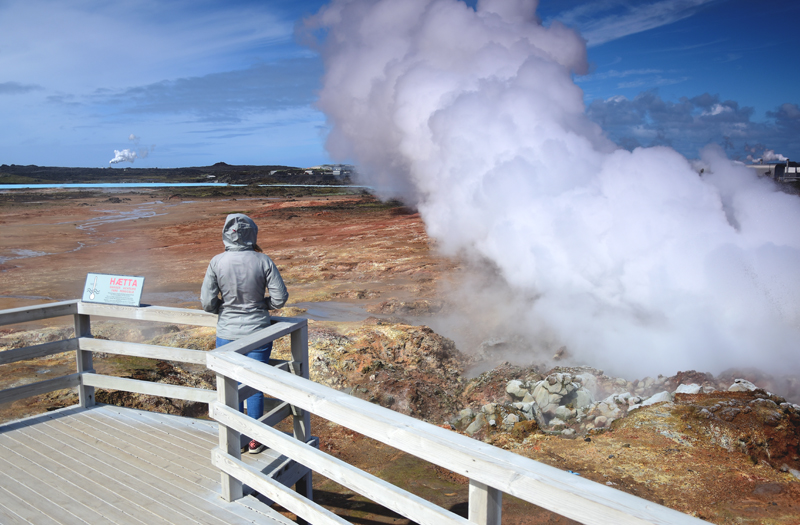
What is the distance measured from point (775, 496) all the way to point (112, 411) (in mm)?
5591

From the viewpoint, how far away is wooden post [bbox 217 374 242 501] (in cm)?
290

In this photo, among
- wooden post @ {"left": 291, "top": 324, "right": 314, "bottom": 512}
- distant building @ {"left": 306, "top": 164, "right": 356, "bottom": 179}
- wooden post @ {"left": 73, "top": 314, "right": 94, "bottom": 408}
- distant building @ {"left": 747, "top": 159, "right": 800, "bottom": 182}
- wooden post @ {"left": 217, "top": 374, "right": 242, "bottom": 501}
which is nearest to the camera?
wooden post @ {"left": 217, "top": 374, "right": 242, "bottom": 501}

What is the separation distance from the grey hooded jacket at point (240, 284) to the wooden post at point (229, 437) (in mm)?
761

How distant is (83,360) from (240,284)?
1856 millimetres

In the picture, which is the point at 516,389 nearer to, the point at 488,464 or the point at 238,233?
the point at 238,233

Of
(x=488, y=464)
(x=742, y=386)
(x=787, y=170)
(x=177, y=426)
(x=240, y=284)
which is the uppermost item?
(x=787, y=170)

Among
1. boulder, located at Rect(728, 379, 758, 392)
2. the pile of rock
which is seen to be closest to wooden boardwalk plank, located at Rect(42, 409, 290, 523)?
the pile of rock

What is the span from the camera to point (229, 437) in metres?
2.98

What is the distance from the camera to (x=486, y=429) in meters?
6.64

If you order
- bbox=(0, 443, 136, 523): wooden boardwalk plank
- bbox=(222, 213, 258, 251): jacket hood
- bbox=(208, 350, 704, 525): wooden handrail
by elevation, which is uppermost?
bbox=(222, 213, 258, 251): jacket hood

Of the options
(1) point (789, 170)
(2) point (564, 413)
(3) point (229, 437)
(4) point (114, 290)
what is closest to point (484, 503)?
(3) point (229, 437)

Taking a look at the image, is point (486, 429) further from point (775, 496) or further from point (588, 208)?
point (588, 208)

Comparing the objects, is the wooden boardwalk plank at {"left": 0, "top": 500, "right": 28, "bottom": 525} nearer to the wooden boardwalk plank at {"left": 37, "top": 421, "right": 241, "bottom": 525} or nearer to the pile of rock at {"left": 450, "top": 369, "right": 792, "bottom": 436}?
the wooden boardwalk plank at {"left": 37, "top": 421, "right": 241, "bottom": 525}

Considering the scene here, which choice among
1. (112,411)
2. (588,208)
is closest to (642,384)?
(588,208)
